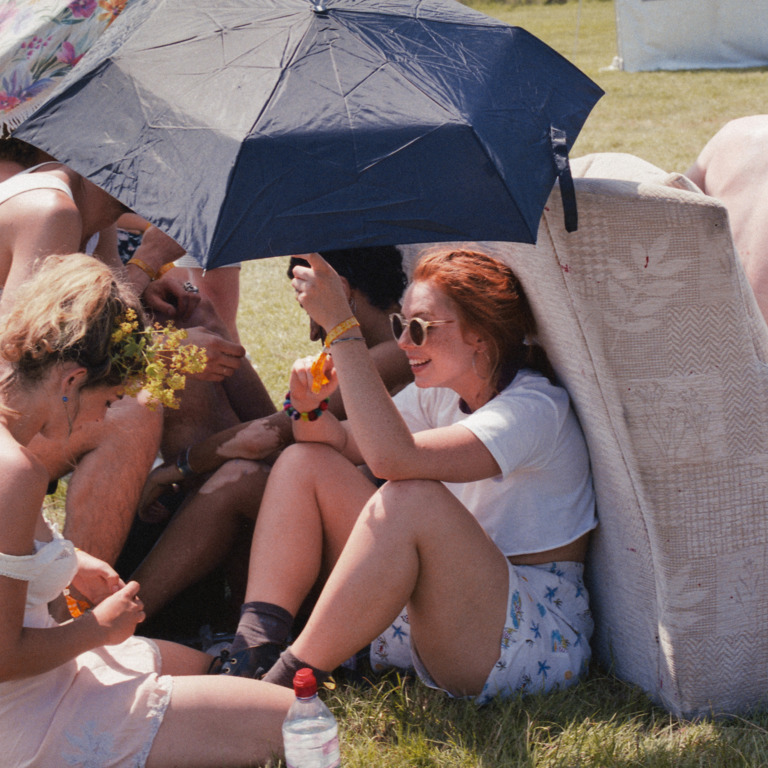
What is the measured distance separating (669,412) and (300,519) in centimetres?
106

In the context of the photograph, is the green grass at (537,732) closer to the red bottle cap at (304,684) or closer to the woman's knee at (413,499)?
the red bottle cap at (304,684)

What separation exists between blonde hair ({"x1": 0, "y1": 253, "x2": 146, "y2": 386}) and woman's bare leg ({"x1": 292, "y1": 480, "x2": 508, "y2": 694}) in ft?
2.33

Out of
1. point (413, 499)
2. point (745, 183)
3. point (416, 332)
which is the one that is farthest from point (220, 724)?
point (745, 183)

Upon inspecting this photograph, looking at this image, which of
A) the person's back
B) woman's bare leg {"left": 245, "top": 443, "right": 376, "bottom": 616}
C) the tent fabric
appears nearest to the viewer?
the tent fabric

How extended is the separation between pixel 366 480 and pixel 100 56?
1345mm

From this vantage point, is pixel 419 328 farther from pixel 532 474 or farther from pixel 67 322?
pixel 67 322

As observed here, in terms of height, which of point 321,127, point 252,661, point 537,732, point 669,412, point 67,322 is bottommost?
point 537,732

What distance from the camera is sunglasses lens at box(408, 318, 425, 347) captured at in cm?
268

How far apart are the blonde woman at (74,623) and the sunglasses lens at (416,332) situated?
692 millimetres

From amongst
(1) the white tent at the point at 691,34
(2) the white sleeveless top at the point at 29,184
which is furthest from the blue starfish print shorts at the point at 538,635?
(1) the white tent at the point at 691,34

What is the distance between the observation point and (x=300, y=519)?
284 centimetres

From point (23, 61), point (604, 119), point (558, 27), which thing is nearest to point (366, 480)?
point (23, 61)

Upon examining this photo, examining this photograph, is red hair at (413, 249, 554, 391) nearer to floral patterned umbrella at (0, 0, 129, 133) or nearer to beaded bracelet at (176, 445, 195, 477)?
beaded bracelet at (176, 445, 195, 477)

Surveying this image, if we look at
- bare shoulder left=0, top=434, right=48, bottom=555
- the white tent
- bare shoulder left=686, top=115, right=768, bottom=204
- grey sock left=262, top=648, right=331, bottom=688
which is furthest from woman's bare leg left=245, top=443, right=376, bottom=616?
the white tent
